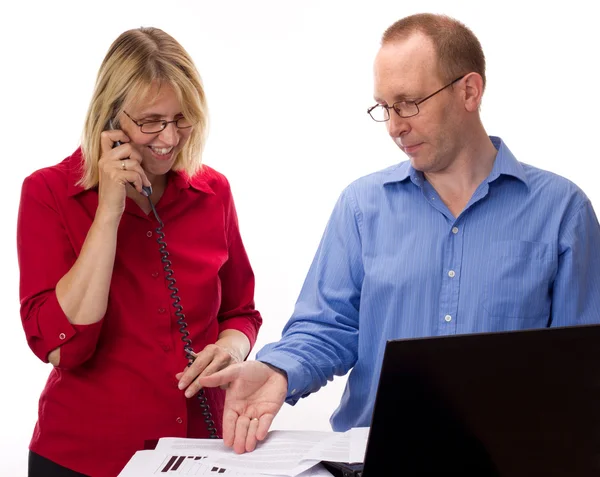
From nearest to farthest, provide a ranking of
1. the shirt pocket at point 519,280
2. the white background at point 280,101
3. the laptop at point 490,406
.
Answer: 1. the laptop at point 490,406
2. the shirt pocket at point 519,280
3. the white background at point 280,101

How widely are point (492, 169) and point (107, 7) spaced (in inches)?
107

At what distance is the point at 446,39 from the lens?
2172 mm

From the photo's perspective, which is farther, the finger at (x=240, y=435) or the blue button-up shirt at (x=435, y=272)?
the blue button-up shirt at (x=435, y=272)

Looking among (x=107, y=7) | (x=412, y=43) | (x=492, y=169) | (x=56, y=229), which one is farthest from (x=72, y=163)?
(x=107, y=7)

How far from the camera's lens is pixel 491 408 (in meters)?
1.39

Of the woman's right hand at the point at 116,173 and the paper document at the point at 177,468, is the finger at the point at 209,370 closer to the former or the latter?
the paper document at the point at 177,468

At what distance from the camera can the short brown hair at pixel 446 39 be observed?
2156 millimetres

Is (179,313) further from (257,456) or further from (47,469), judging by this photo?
(257,456)

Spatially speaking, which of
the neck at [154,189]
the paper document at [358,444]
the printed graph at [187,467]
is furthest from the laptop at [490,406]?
the neck at [154,189]

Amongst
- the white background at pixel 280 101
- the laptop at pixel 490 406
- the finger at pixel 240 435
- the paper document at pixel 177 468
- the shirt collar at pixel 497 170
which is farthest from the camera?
the white background at pixel 280 101

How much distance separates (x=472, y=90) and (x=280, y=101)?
2.39 metres

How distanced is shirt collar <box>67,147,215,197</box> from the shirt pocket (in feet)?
2.93

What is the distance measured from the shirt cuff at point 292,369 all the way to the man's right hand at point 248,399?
0.02 m

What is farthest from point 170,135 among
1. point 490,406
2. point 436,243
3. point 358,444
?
point 490,406
